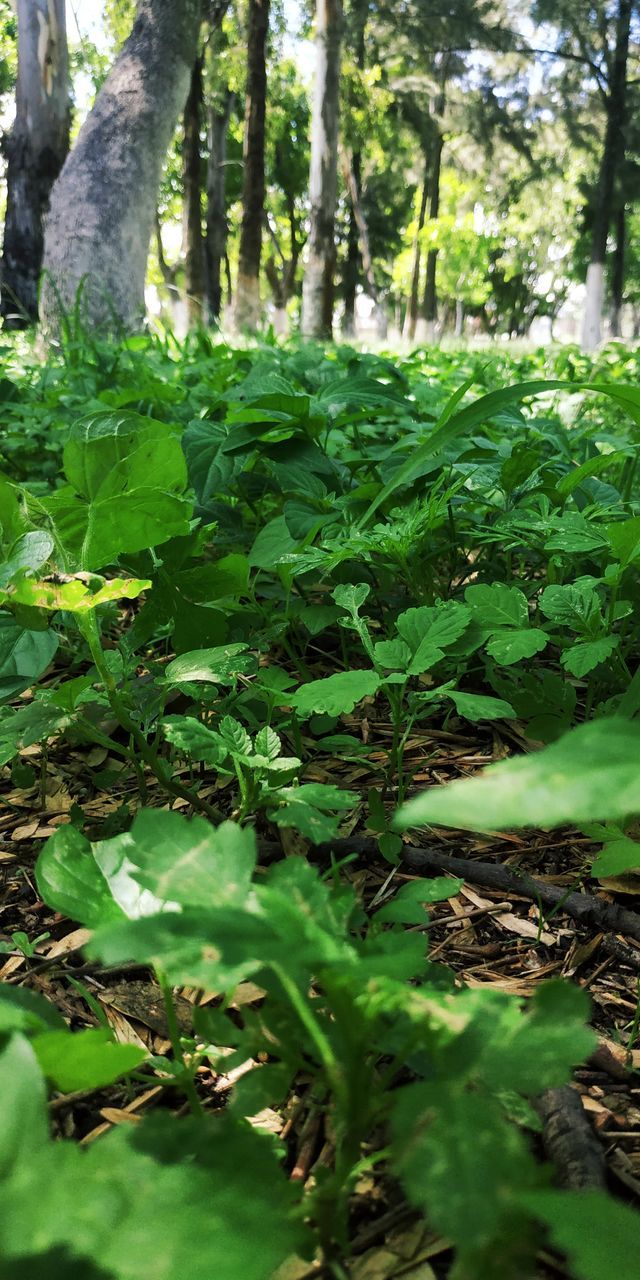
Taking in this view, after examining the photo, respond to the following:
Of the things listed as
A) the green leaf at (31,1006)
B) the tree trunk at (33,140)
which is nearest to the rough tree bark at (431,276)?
the tree trunk at (33,140)

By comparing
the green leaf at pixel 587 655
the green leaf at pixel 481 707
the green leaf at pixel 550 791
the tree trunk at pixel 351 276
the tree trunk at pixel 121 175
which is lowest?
the green leaf at pixel 481 707

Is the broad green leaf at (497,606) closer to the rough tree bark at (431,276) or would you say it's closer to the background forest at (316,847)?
the background forest at (316,847)

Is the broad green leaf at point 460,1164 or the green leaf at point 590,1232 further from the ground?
the broad green leaf at point 460,1164

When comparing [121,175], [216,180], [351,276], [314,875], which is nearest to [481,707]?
[314,875]

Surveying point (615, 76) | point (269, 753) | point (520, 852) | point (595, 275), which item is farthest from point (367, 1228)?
point (615, 76)

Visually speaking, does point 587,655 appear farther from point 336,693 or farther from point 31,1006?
point 31,1006

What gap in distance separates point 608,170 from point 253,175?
9107 millimetres

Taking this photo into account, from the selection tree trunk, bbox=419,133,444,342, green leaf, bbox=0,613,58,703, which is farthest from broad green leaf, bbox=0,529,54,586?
tree trunk, bbox=419,133,444,342

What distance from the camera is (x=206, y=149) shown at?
24562mm

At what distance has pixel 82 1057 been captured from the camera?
1.95 ft

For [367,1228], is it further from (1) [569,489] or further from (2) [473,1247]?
(1) [569,489]

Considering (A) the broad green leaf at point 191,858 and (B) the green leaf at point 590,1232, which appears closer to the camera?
(B) the green leaf at point 590,1232

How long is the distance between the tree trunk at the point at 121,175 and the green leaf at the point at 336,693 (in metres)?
6.08

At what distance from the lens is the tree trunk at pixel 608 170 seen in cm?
1647
